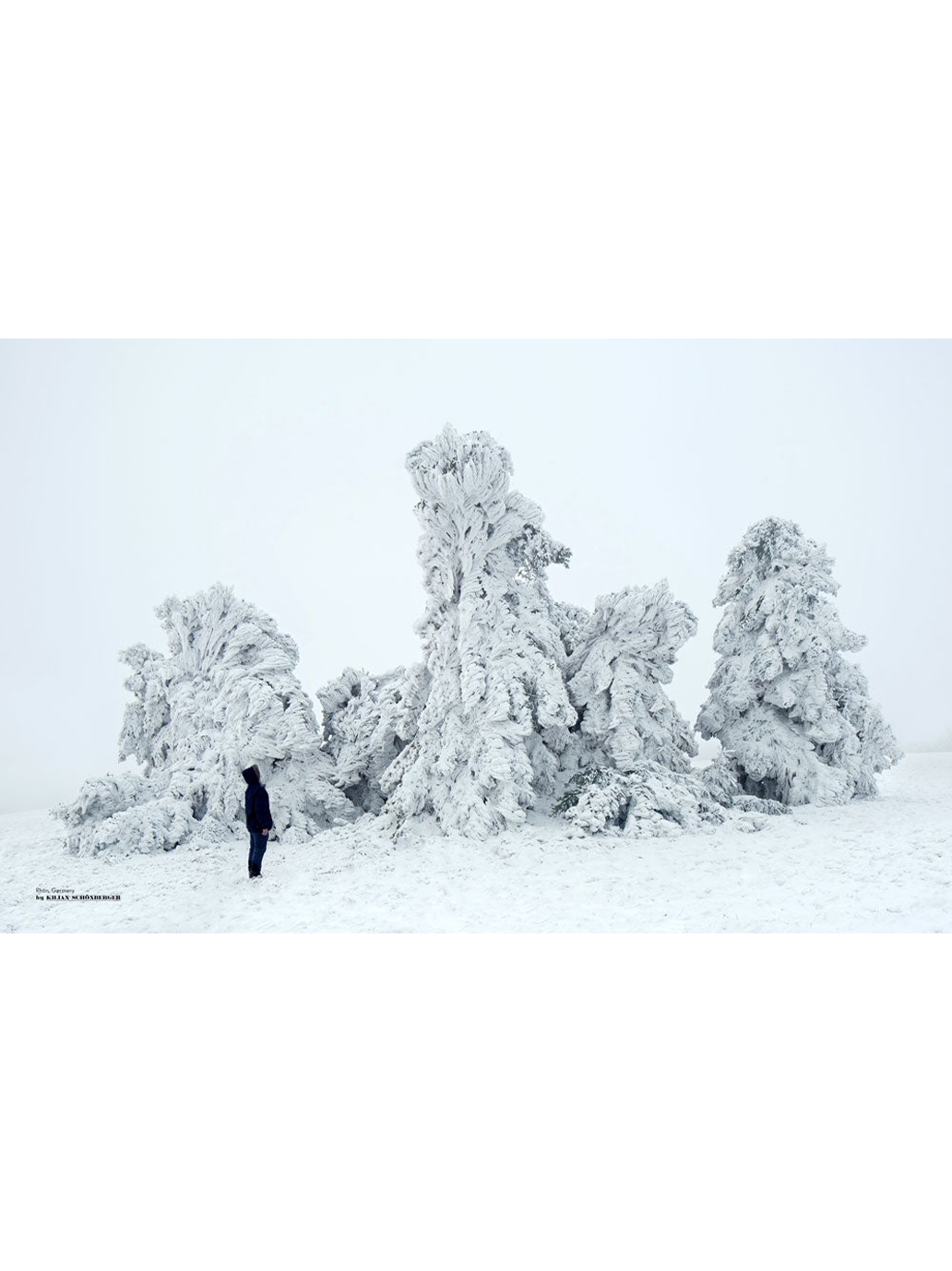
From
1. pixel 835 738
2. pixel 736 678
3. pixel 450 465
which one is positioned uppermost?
pixel 450 465

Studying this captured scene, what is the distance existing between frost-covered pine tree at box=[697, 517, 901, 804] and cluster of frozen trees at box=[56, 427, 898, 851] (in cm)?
2

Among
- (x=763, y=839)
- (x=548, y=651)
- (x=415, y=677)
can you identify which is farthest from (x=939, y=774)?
(x=415, y=677)

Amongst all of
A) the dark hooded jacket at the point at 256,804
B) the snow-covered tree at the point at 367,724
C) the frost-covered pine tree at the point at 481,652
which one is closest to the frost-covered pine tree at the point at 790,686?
the frost-covered pine tree at the point at 481,652

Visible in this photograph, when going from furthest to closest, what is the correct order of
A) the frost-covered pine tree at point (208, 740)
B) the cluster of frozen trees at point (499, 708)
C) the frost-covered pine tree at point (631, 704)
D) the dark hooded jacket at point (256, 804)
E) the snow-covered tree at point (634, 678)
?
the snow-covered tree at point (634, 678)
the frost-covered pine tree at point (208, 740)
the frost-covered pine tree at point (631, 704)
the cluster of frozen trees at point (499, 708)
the dark hooded jacket at point (256, 804)

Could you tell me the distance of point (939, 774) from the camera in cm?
1151

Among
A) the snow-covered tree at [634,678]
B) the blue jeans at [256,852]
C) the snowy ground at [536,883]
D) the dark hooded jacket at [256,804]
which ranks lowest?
the snowy ground at [536,883]

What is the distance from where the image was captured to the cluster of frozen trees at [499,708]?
8.06 m

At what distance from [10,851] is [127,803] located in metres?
1.28

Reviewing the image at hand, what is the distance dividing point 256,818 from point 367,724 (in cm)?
275

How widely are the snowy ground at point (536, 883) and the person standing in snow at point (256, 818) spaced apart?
0.17 metres

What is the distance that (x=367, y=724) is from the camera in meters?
9.33

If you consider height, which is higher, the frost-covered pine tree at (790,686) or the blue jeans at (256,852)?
the frost-covered pine tree at (790,686)

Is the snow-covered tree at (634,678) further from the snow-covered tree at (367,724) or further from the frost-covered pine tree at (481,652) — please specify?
the snow-covered tree at (367,724)

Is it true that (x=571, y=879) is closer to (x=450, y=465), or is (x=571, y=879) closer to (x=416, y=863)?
(x=416, y=863)
